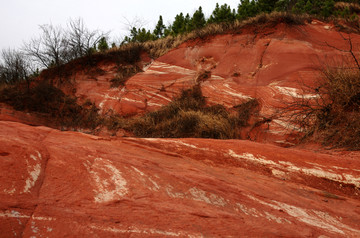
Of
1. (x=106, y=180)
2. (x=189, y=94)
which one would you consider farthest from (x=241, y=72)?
(x=106, y=180)

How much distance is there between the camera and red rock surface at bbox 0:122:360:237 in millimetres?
1602

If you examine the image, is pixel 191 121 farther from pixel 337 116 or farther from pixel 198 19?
pixel 198 19

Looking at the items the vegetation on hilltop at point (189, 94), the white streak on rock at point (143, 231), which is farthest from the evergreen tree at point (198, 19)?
the white streak on rock at point (143, 231)

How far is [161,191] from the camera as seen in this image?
7.06 feet

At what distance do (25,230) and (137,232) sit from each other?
682 millimetres

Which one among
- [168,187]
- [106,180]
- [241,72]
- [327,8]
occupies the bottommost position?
[168,187]

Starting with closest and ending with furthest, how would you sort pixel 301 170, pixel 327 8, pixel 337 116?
pixel 301 170
pixel 337 116
pixel 327 8

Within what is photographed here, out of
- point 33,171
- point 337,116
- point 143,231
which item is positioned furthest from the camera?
point 337,116

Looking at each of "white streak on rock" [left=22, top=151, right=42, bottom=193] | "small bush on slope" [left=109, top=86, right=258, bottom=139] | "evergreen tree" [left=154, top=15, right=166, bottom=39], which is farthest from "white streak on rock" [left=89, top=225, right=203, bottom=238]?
"evergreen tree" [left=154, top=15, right=166, bottom=39]

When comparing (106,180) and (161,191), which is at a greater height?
(106,180)

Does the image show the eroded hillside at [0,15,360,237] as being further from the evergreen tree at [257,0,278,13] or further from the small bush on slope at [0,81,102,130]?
the evergreen tree at [257,0,278,13]

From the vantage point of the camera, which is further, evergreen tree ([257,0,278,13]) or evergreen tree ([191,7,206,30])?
→ evergreen tree ([191,7,206,30])

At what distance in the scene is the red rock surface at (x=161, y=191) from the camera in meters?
1.60

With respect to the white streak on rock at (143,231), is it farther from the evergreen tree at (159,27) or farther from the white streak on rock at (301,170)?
the evergreen tree at (159,27)
